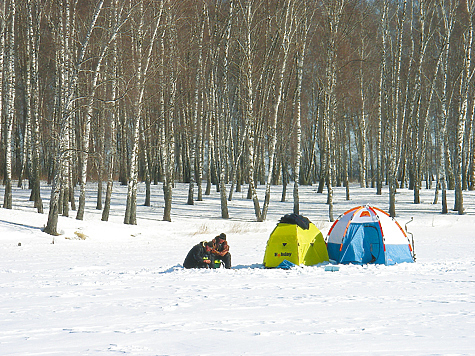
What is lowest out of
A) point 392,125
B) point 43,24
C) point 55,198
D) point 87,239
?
point 87,239

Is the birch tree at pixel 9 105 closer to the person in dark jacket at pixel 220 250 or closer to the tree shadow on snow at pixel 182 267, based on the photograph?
the tree shadow on snow at pixel 182 267

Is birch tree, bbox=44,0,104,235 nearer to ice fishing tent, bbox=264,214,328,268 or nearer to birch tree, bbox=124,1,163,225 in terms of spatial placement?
birch tree, bbox=124,1,163,225

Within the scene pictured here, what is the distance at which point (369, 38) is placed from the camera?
3397cm

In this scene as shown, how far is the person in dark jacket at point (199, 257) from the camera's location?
11320 mm

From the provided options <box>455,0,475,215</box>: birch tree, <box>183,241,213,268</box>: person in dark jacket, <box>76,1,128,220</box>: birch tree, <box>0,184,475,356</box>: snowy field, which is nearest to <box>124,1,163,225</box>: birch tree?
<box>76,1,128,220</box>: birch tree

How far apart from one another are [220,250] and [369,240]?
12.7 ft

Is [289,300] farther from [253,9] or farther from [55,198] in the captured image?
[253,9]

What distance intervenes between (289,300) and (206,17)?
23.0 metres

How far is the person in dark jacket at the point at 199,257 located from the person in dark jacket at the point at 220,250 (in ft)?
0.37

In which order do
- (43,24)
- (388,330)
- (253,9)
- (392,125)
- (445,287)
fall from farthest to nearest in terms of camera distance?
1. (392,125)
2. (43,24)
3. (253,9)
4. (445,287)
5. (388,330)

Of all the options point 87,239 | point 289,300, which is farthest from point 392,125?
point 289,300

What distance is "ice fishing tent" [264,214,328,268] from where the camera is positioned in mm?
11695

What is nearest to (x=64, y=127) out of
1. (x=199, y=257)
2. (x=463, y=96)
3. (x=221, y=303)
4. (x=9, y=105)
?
(x=9, y=105)

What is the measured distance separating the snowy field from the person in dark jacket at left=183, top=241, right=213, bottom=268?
384 mm
